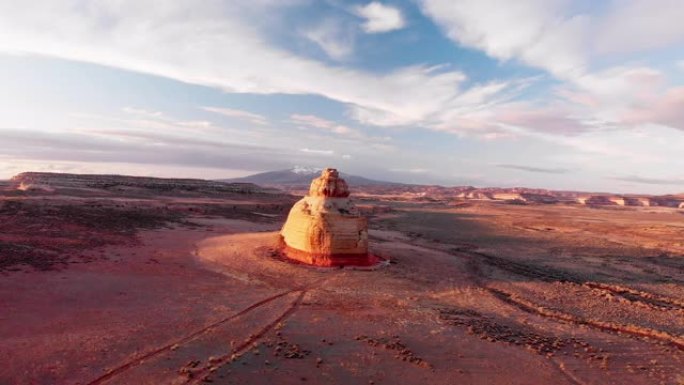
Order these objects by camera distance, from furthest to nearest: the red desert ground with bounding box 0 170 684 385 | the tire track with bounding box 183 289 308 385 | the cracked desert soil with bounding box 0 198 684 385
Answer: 1. the red desert ground with bounding box 0 170 684 385
2. the cracked desert soil with bounding box 0 198 684 385
3. the tire track with bounding box 183 289 308 385

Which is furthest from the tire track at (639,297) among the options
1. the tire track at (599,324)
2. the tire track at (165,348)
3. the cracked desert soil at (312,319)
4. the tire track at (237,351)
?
the tire track at (165,348)

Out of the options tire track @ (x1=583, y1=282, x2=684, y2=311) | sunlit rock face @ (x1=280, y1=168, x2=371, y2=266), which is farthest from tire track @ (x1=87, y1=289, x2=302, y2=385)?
tire track @ (x1=583, y1=282, x2=684, y2=311)

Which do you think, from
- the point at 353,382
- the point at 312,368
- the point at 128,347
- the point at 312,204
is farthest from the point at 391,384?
the point at 312,204

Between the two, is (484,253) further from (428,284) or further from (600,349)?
(600,349)

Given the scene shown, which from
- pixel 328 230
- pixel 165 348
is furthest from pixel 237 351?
pixel 328 230

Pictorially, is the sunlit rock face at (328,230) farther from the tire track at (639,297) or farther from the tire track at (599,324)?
the tire track at (639,297)

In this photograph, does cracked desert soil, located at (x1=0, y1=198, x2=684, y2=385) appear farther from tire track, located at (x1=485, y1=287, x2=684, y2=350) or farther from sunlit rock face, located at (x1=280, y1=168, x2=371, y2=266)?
sunlit rock face, located at (x1=280, y1=168, x2=371, y2=266)
